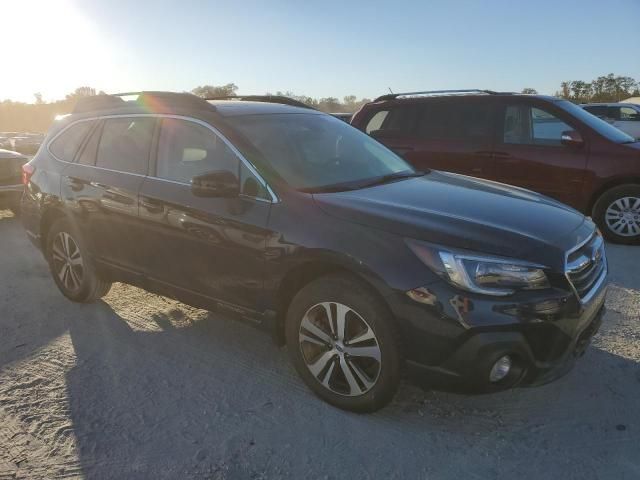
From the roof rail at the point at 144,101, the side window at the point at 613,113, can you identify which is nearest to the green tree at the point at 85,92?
the roof rail at the point at 144,101

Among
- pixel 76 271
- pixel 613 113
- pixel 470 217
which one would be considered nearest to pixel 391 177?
pixel 470 217

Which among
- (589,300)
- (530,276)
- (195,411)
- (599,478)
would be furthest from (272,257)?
(599,478)

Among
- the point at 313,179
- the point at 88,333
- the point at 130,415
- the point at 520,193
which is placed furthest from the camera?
the point at 88,333

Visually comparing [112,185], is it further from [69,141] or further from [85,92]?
Answer: [85,92]

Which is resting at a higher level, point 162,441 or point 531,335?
point 531,335

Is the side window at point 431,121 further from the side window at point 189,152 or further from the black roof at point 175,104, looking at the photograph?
the side window at point 189,152

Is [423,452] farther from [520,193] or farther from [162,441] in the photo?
[520,193]

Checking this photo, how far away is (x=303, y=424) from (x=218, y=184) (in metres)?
1.44

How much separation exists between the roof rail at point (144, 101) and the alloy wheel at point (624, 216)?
5.21m

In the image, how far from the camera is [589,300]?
281 centimetres

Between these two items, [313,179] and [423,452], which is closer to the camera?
[423,452]

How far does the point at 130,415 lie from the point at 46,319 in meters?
1.88

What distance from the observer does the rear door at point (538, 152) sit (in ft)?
21.9

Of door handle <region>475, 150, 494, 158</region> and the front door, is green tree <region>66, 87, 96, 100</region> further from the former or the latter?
the front door
